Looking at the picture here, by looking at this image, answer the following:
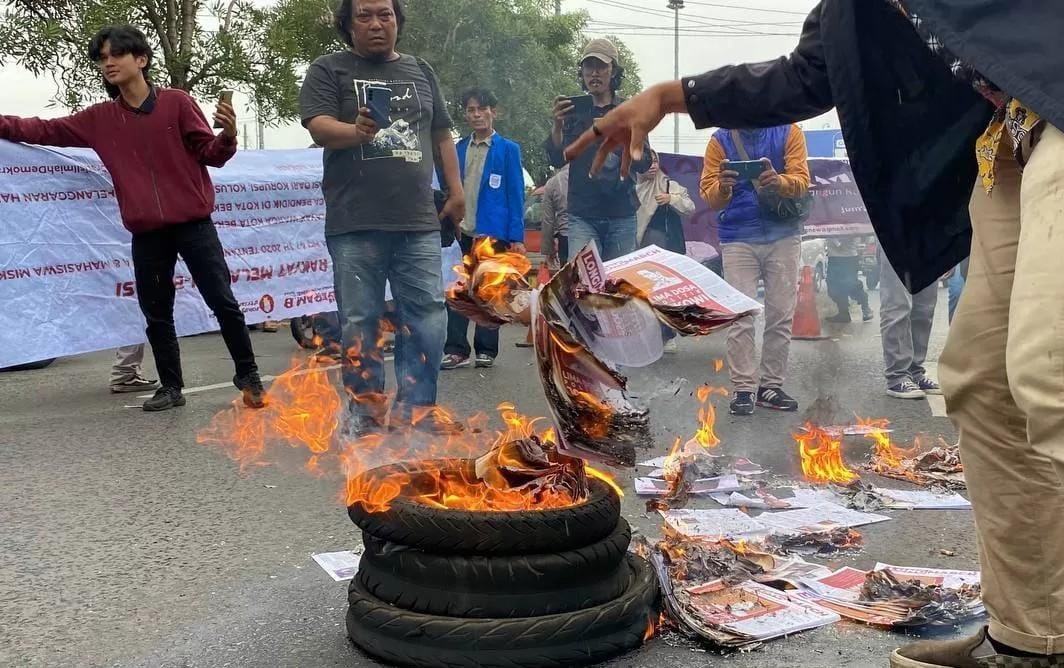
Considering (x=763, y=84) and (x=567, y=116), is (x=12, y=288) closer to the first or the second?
(x=567, y=116)

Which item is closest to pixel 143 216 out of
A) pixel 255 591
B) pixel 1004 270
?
pixel 255 591

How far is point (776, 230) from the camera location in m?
6.58

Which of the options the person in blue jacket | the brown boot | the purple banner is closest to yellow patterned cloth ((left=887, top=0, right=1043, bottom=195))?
the brown boot

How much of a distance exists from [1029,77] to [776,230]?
4.74 meters

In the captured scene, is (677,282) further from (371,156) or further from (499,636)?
(371,156)

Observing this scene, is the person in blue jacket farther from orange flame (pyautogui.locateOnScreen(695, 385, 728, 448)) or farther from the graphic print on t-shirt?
the graphic print on t-shirt

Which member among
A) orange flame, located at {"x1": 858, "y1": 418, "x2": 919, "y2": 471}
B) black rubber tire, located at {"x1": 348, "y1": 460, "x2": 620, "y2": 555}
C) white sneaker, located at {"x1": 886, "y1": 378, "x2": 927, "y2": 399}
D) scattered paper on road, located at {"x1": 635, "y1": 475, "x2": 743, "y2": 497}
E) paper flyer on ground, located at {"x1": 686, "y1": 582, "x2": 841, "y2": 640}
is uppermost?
black rubber tire, located at {"x1": 348, "y1": 460, "x2": 620, "y2": 555}

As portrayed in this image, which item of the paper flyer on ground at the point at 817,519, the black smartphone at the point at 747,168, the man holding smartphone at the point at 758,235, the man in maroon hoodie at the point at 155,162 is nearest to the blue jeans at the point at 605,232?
the man holding smartphone at the point at 758,235

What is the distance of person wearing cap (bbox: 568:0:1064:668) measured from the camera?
1843 mm

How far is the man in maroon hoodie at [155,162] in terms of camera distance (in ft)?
19.6

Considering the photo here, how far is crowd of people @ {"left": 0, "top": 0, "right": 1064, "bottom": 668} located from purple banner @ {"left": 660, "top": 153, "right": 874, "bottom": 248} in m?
3.57

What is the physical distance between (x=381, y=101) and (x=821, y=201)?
9.03 m

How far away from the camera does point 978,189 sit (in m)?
2.25

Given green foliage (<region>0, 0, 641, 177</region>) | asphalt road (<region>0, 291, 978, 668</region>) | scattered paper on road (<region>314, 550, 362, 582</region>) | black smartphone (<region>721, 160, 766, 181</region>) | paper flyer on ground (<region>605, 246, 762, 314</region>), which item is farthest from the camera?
green foliage (<region>0, 0, 641, 177</region>)
